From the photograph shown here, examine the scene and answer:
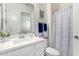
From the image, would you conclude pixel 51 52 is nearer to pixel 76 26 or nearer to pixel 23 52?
pixel 23 52

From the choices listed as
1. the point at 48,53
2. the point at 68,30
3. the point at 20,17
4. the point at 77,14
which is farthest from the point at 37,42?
the point at 77,14

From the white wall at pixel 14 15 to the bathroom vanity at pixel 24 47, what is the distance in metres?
0.20

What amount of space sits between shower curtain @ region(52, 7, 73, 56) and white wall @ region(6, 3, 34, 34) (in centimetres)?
54

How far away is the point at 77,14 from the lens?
4.86 feet

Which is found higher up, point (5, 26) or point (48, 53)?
point (5, 26)

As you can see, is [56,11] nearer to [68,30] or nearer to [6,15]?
[68,30]

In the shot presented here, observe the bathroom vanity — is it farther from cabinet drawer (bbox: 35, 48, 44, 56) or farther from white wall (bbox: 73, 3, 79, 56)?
white wall (bbox: 73, 3, 79, 56)

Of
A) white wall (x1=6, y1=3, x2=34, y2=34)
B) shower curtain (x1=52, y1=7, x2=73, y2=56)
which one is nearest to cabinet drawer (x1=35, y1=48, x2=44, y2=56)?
shower curtain (x1=52, y1=7, x2=73, y2=56)

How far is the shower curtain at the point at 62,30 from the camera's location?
1.60 metres

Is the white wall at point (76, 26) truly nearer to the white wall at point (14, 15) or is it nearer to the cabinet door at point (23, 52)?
the cabinet door at point (23, 52)

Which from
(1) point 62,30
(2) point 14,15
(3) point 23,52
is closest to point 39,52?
(3) point 23,52

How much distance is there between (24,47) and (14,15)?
56 centimetres

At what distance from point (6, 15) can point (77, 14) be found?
1.10 m

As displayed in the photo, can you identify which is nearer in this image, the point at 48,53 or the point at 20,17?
the point at 48,53
